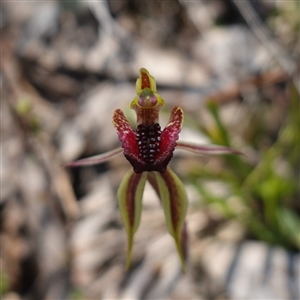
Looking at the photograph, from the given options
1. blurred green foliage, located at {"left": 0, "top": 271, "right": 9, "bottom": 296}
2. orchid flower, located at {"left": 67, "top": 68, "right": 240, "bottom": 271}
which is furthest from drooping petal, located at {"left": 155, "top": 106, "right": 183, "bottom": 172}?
blurred green foliage, located at {"left": 0, "top": 271, "right": 9, "bottom": 296}

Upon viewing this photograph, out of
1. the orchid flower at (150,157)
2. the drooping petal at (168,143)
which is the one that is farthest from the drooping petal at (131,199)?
the drooping petal at (168,143)

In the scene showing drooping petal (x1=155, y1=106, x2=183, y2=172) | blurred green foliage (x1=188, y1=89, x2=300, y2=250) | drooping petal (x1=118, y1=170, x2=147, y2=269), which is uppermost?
drooping petal (x1=155, y1=106, x2=183, y2=172)

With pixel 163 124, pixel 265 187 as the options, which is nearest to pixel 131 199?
pixel 265 187

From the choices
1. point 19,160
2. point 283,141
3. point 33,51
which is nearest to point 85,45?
point 33,51

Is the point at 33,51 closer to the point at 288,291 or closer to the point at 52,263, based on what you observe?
the point at 52,263

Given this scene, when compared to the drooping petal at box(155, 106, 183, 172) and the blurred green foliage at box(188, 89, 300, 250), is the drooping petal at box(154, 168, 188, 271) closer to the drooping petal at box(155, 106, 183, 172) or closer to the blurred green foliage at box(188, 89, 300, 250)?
the drooping petal at box(155, 106, 183, 172)
